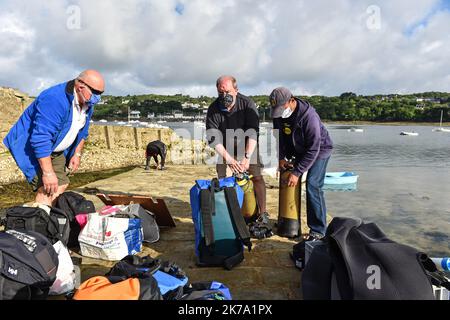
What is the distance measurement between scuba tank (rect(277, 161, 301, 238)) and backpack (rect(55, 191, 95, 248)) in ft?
7.71

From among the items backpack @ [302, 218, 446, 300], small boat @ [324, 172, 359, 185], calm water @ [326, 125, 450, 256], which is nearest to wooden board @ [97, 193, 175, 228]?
backpack @ [302, 218, 446, 300]

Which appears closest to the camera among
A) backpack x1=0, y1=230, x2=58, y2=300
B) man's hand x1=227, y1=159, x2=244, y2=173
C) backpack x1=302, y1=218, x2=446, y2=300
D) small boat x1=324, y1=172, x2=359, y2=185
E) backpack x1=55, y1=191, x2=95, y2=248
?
backpack x1=302, y1=218, x2=446, y2=300

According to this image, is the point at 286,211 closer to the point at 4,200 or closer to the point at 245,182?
the point at 245,182

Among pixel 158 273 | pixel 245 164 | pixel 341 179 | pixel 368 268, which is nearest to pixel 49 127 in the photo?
pixel 158 273

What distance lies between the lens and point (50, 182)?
11.6ft

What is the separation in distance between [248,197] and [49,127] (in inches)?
98.7

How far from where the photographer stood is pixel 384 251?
2080mm

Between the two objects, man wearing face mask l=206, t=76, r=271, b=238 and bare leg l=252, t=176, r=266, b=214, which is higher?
man wearing face mask l=206, t=76, r=271, b=238

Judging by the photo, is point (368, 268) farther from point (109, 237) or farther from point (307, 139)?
point (109, 237)

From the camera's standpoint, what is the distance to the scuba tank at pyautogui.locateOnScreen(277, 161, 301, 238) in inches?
169

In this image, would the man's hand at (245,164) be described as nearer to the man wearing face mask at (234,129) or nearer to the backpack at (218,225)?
the man wearing face mask at (234,129)

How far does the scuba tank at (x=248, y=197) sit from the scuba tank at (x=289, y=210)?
41 cm

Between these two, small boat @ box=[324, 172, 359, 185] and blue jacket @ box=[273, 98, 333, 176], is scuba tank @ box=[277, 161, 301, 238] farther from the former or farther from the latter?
small boat @ box=[324, 172, 359, 185]
